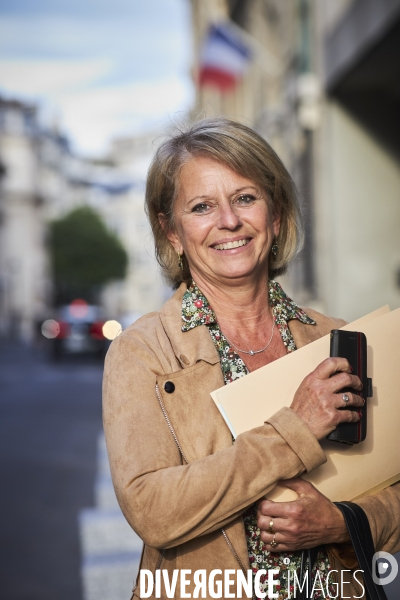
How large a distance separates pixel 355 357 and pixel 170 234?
759 millimetres

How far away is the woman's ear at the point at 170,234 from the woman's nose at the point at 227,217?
0.24 m

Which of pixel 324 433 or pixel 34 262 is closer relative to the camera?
pixel 324 433

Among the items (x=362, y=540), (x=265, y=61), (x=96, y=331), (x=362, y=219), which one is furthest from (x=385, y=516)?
(x=96, y=331)

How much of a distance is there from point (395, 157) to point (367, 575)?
38.9 ft

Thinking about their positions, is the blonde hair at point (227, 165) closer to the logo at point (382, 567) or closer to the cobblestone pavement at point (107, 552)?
the logo at point (382, 567)

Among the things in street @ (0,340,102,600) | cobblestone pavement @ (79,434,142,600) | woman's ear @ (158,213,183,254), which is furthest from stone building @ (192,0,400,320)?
woman's ear @ (158,213,183,254)

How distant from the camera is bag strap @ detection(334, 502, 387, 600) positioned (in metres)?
2.06

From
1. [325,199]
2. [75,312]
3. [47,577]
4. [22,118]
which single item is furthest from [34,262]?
[47,577]

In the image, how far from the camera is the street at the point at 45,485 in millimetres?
5488

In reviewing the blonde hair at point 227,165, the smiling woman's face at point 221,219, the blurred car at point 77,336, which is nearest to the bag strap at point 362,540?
the smiling woman's face at point 221,219

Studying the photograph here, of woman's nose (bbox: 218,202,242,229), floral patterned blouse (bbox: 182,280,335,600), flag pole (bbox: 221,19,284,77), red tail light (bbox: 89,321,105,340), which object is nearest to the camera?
floral patterned blouse (bbox: 182,280,335,600)

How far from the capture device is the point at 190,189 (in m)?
2.36

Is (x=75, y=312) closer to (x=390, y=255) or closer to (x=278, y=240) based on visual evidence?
(x=390, y=255)

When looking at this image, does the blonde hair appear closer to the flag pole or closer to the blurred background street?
the blurred background street
